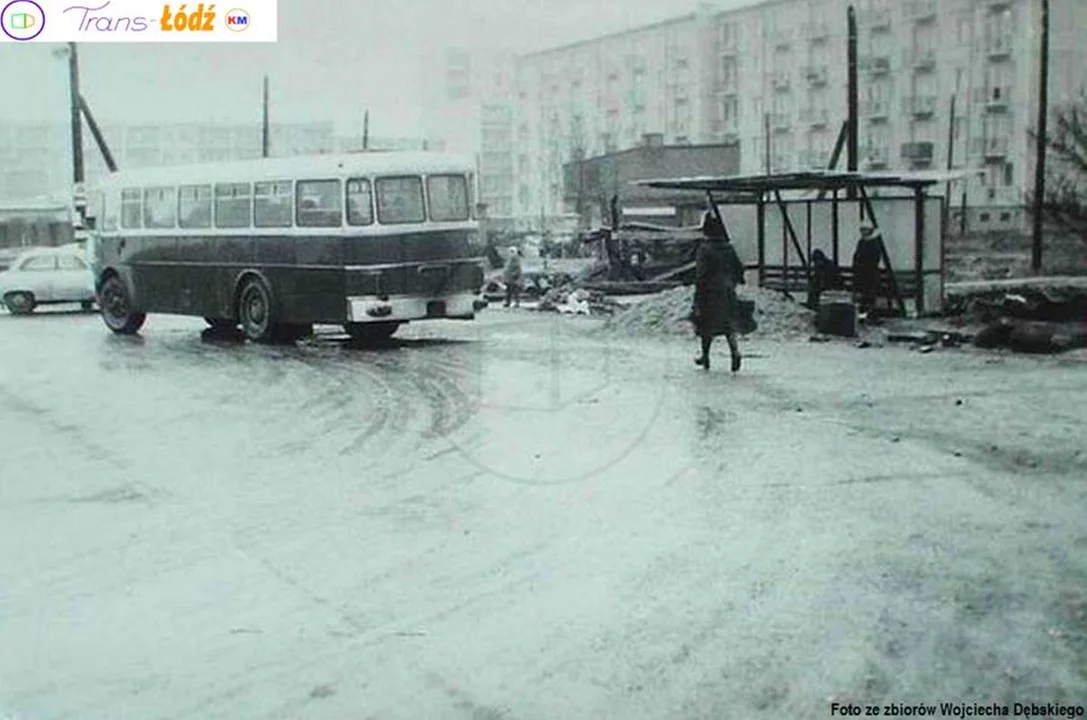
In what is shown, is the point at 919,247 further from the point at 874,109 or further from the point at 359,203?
the point at 874,109

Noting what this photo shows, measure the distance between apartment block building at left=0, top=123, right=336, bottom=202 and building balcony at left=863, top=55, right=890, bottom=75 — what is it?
19058mm

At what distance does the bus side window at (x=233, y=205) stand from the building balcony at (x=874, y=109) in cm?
2685

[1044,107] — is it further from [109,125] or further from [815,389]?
[109,125]

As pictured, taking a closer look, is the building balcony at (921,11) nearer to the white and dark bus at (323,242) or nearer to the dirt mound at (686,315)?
the dirt mound at (686,315)

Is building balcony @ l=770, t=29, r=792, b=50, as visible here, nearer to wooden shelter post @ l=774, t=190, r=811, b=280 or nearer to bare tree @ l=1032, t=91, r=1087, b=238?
bare tree @ l=1032, t=91, r=1087, b=238

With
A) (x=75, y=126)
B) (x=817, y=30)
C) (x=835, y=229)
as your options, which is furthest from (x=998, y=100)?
(x=75, y=126)

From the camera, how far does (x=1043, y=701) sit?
13.0 feet

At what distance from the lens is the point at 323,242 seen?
1597 centimetres

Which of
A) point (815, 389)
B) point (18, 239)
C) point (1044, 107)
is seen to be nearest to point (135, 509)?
point (815, 389)

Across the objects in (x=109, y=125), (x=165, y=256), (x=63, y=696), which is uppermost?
(x=109, y=125)

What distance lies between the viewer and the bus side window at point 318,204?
15.9 metres

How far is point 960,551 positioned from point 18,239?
107 feet

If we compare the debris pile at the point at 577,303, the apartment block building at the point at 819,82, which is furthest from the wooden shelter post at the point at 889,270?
the apartment block building at the point at 819,82

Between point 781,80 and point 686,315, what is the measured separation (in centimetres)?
2354
